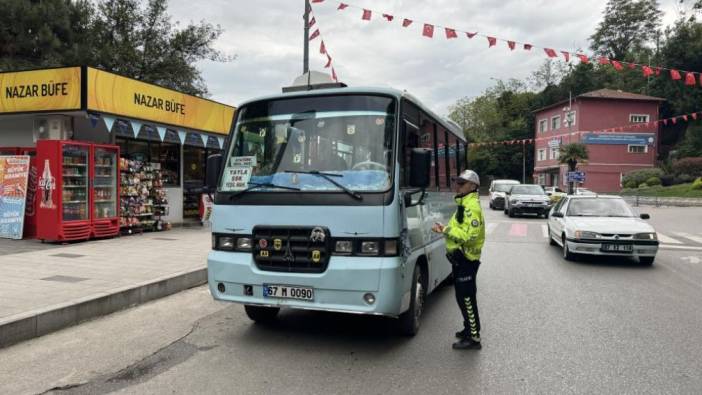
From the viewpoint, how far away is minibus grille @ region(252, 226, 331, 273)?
15.8ft

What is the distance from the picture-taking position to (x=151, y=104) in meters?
13.8

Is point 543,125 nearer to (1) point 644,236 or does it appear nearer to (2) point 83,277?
(1) point 644,236

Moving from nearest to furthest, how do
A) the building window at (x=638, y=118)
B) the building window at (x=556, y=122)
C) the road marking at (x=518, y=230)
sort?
the road marking at (x=518, y=230), the building window at (x=638, y=118), the building window at (x=556, y=122)

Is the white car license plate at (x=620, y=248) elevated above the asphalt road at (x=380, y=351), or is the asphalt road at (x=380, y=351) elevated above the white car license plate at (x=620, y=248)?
the white car license plate at (x=620, y=248)

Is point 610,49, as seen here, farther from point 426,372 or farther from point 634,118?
point 426,372

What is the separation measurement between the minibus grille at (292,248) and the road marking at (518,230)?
13.2 m

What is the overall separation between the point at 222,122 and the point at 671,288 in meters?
13.6

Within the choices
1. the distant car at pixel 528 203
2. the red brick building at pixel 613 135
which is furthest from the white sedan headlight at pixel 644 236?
the red brick building at pixel 613 135

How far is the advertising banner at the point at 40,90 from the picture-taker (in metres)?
11.6

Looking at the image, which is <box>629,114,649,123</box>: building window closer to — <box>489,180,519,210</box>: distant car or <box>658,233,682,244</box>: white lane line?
<box>489,180,519,210</box>: distant car

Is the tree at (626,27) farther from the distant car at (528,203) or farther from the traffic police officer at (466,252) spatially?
the traffic police officer at (466,252)

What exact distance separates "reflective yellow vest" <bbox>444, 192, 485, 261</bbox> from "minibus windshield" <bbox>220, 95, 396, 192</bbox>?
82 cm

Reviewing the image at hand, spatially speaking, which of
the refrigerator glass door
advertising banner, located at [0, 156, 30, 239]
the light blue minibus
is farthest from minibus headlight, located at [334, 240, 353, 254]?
advertising banner, located at [0, 156, 30, 239]

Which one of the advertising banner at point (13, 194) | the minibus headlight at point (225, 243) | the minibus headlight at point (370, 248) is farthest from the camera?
the advertising banner at point (13, 194)
